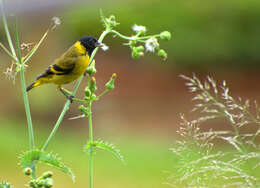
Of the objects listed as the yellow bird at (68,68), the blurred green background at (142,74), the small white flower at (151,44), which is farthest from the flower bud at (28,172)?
the blurred green background at (142,74)

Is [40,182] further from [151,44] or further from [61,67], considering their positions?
[61,67]

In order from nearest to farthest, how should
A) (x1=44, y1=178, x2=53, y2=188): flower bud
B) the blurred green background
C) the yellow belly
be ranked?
(x1=44, y1=178, x2=53, y2=188): flower bud → the yellow belly → the blurred green background

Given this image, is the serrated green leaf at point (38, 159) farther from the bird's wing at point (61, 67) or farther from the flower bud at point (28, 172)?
the bird's wing at point (61, 67)

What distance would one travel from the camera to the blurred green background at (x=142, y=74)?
10047 mm

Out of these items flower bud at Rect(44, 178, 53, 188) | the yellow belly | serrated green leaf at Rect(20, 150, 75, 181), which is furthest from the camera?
the yellow belly

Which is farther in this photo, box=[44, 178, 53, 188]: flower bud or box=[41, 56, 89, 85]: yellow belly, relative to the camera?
box=[41, 56, 89, 85]: yellow belly

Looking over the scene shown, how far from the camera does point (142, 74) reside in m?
11.2

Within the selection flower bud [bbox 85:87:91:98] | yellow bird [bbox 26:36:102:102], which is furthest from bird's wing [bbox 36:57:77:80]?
flower bud [bbox 85:87:91:98]

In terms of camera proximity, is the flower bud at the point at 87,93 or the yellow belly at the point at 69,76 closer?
the flower bud at the point at 87,93

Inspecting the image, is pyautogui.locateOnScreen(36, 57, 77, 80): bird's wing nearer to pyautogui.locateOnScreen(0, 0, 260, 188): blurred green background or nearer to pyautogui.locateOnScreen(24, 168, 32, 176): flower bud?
pyautogui.locateOnScreen(24, 168, 32, 176): flower bud

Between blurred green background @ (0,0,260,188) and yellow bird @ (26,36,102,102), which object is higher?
blurred green background @ (0,0,260,188)

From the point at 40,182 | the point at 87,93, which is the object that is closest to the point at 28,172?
the point at 40,182

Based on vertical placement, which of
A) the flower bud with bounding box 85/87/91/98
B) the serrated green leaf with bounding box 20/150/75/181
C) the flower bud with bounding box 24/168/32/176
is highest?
the flower bud with bounding box 85/87/91/98

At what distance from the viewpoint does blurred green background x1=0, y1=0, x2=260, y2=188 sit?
10.0 m
